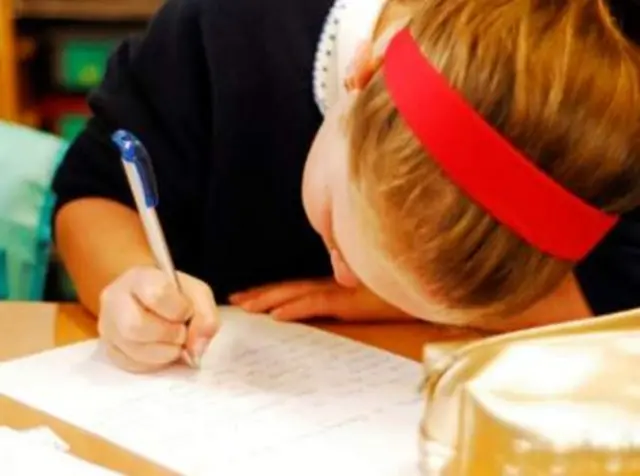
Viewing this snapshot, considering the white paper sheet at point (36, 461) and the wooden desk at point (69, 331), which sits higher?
the white paper sheet at point (36, 461)

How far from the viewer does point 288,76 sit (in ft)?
3.20

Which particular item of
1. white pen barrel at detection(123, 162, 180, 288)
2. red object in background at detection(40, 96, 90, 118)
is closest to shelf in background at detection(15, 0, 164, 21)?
red object in background at detection(40, 96, 90, 118)

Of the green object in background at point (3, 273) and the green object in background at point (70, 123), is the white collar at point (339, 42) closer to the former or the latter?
the green object in background at point (3, 273)

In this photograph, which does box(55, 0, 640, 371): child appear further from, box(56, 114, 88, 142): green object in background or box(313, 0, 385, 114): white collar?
box(56, 114, 88, 142): green object in background

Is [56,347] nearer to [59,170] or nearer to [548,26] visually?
[59,170]

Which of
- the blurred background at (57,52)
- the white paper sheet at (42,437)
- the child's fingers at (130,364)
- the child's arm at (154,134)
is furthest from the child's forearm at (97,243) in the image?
the blurred background at (57,52)

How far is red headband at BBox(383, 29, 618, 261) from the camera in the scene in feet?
2.09

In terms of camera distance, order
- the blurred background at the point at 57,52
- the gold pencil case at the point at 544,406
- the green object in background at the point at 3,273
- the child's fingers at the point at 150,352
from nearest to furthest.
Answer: the gold pencil case at the point at 544,406 → the child's fingers at the point at 150,352 → the green object in background at the point at 3,273 → the blurred background at the point at 57,52

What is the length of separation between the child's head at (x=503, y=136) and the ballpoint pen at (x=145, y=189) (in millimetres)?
152

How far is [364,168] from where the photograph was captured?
27.3 inches

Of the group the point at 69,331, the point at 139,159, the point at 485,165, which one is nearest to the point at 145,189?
the point at 139,159

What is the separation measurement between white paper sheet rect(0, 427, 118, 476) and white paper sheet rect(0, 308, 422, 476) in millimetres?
35

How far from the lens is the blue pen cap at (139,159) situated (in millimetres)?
801

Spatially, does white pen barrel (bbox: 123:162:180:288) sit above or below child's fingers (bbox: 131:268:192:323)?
above
